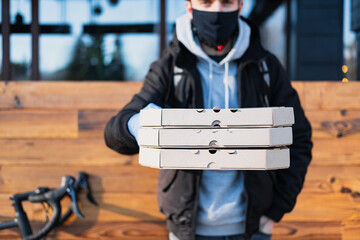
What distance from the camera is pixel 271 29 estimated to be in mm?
4137

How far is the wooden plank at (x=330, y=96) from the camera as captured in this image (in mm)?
2508

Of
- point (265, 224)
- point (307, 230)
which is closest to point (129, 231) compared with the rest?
point (265, 224)

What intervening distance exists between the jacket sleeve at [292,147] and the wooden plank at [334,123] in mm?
818

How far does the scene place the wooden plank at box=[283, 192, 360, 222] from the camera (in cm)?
245

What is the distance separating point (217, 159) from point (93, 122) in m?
1.46

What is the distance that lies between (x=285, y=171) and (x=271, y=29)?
9.00ft

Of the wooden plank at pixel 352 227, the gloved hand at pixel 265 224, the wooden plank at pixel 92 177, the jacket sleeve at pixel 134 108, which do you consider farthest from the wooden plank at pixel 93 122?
the wooden plank at pixel 352 227

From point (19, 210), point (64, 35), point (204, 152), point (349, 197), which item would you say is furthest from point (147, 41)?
point (204, 152)

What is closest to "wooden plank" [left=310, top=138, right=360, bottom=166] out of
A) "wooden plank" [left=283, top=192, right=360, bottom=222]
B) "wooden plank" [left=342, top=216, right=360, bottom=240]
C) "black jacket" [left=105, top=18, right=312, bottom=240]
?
"wooden plank" [left=283, top=192, right=360, bottom=222]

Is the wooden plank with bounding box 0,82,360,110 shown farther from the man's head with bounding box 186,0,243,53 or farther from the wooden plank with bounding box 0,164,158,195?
the man's head with bounding box 186,0,243,53

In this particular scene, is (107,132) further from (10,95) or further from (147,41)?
(147,41)

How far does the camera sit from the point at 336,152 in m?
2.48

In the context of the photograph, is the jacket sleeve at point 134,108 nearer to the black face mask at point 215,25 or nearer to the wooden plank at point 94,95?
the black face mask at point 215,25

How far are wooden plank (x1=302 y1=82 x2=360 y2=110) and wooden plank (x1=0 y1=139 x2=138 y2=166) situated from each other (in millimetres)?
1198
